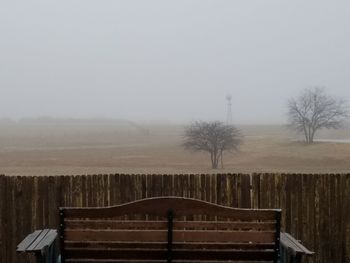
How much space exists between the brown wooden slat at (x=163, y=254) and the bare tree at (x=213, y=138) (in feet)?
166

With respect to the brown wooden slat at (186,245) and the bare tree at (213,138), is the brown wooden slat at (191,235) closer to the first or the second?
the brown wooden slat at (186,245)

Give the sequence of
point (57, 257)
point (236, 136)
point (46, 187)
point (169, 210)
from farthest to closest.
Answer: point (236, 136)
point (46, 187)
point (57, 257)
point (169, 210)

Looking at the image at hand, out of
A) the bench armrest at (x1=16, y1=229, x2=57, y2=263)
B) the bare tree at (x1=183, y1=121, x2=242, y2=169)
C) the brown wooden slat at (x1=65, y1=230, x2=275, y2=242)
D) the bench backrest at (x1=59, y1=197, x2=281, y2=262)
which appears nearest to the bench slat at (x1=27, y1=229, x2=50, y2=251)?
the bench armrest at (x1=16, y1=229, x2=57, y2=263)

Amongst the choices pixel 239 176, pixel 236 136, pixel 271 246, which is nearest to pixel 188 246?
pixel 271 246

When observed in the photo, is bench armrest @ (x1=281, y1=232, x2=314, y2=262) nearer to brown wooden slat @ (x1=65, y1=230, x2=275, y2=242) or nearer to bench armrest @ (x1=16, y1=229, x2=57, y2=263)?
brown wooden slat @ (x1=65, y1=230, x2=275, y2=242)

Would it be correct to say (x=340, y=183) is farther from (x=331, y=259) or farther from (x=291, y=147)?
(x=291, y=147)

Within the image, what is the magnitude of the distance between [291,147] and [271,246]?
63.2m

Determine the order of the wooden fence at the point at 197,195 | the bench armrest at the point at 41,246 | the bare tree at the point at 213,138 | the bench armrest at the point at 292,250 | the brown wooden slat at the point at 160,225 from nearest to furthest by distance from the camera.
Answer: the bench armrest at the point at 292,250 → the brown wooden slat at the point at 160,225 → the bench armrest at the point at 41,246 → the wooden fence at the point at 197,195 → the bare tree at the point at 213,138

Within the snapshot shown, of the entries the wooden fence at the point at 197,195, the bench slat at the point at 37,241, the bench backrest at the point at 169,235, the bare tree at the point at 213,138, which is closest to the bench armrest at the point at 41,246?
the bench slat at the point at 37,241

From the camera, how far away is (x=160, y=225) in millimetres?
4168

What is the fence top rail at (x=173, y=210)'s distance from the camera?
4141mm

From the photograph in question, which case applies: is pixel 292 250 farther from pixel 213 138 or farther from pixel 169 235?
pixel 213 138

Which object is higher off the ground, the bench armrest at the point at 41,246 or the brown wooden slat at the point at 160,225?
the brown wooden slat at the point at 160,225

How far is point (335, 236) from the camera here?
22.0 ft
